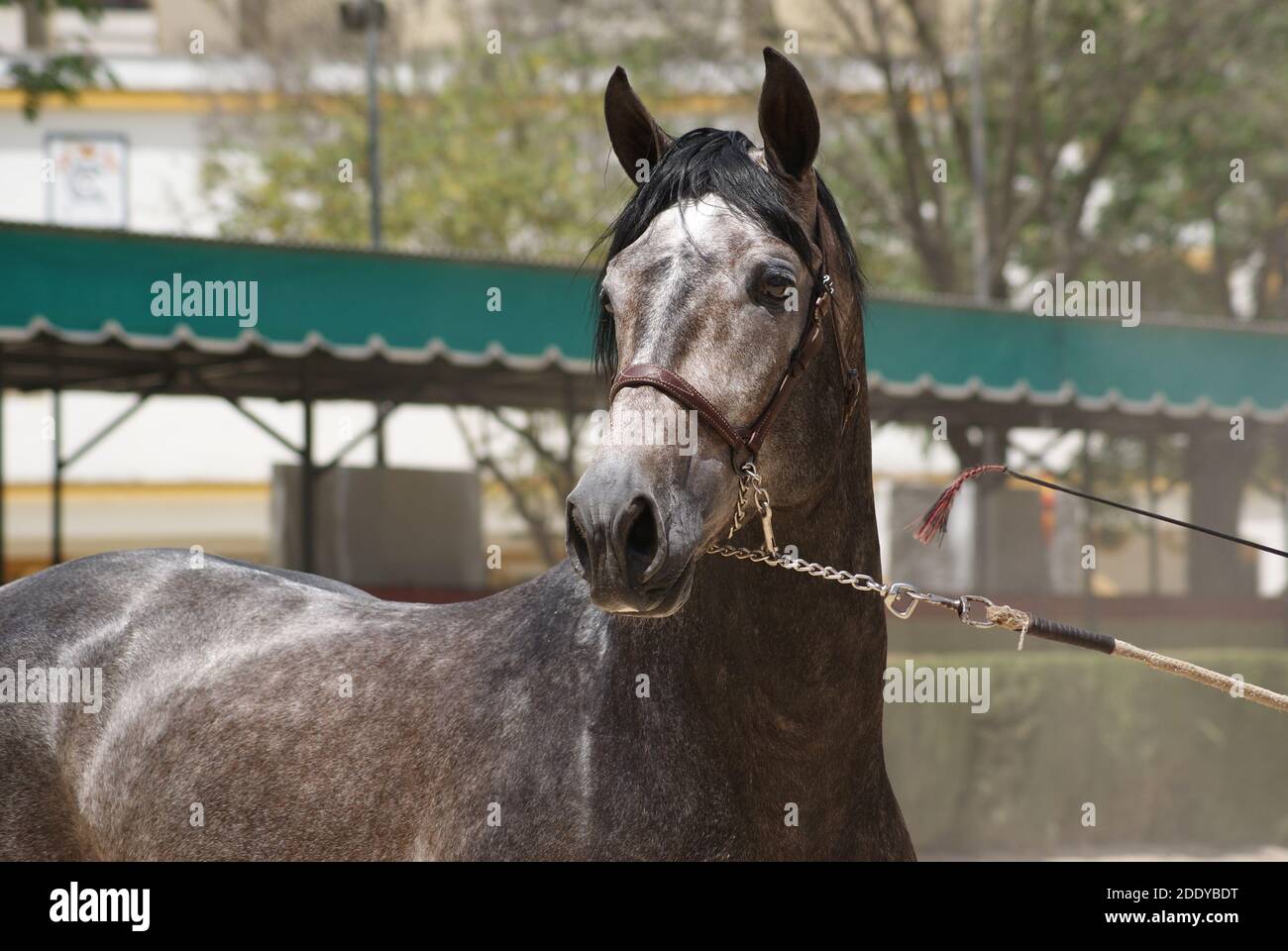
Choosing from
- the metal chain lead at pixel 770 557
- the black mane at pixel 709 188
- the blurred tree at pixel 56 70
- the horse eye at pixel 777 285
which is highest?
the blurred tree at pixel 56 70

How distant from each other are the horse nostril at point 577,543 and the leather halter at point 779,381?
12.0 inches

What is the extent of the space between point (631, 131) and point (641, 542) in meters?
1.14

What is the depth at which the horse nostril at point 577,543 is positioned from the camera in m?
2.45

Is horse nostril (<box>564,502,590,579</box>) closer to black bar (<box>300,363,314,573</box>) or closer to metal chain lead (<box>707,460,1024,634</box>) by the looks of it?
metal chain lead (<box>707,460,1024,634</box>)

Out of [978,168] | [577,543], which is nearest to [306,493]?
[577,543]

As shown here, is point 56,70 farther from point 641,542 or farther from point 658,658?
point 641,542

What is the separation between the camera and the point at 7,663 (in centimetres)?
371

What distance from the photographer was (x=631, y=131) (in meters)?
3.19

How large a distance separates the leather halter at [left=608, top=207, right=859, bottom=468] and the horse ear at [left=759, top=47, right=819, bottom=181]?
14 cm

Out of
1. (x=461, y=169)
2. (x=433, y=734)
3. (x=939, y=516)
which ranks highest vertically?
(x=461, y=169)

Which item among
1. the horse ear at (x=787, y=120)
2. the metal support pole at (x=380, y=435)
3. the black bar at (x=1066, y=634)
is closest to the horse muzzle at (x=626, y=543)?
the horse ear at (x=787, y=120)

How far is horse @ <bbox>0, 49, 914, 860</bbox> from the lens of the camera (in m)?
2.67

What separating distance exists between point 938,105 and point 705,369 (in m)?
22.9

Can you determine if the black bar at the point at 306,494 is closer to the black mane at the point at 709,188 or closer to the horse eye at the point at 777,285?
the black mane at the point at 709,188
